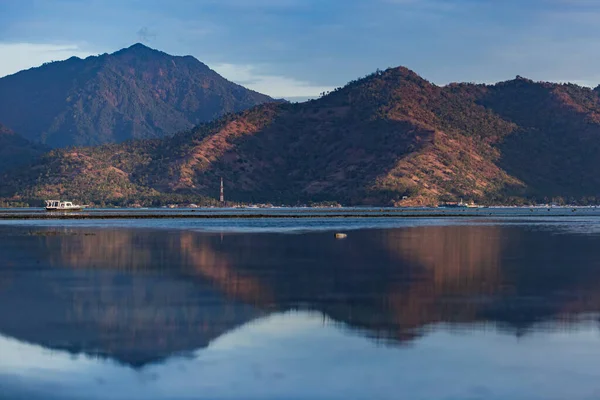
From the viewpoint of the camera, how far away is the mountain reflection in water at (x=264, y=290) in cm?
2998

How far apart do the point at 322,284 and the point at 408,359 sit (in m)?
18.3

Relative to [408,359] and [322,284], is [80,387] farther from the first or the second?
[322,284]

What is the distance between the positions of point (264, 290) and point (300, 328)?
10423 mm

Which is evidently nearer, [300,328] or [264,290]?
[300,328]

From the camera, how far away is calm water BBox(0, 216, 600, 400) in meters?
22.6

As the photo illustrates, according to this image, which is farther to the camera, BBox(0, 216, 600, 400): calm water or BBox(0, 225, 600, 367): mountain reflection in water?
BBox(0, 225, 600, 367): mountain reflection in water

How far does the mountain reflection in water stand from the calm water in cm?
11

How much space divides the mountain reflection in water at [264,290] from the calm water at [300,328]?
108 mm

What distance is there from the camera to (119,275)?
4788cm

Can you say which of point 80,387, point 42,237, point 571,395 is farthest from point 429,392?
point 42,237

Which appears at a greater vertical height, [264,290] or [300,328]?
[264,290]

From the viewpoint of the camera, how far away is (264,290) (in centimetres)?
4088

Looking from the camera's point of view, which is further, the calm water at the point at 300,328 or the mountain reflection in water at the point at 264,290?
the mountain reflection in water at the point at 264,290

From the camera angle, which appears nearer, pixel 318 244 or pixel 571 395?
pixel 571 395
